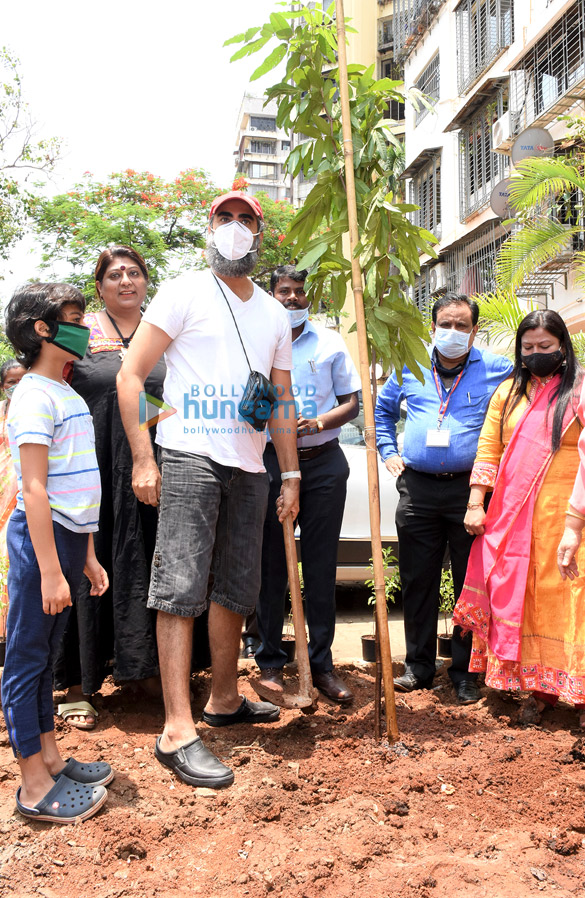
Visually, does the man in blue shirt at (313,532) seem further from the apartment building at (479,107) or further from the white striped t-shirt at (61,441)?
the apartment building at (479,107)

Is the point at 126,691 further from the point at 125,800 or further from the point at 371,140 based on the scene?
the point at 371,140

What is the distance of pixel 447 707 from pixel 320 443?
1414 millimetres

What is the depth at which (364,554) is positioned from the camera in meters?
6.23

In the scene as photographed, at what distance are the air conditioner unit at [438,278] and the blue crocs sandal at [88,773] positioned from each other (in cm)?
1929

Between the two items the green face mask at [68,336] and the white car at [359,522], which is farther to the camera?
the white car at [359,522]

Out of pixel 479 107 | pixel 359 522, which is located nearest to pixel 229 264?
pixel 359 522

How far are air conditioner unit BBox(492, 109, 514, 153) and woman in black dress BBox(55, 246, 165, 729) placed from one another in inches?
590

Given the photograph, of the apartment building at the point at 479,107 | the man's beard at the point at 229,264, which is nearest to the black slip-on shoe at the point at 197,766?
the man's beard at the point at 229,264

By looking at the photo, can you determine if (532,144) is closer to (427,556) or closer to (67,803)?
(427,556)

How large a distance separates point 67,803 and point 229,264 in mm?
2082

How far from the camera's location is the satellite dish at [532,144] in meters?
14.0

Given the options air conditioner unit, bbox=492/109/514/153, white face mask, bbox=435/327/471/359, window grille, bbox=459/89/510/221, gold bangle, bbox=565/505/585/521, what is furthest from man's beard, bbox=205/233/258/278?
window grille, bbox=459/89/510/221

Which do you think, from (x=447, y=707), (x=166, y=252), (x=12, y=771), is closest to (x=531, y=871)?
(x=447, y=707)

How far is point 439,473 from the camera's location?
13.5ft
